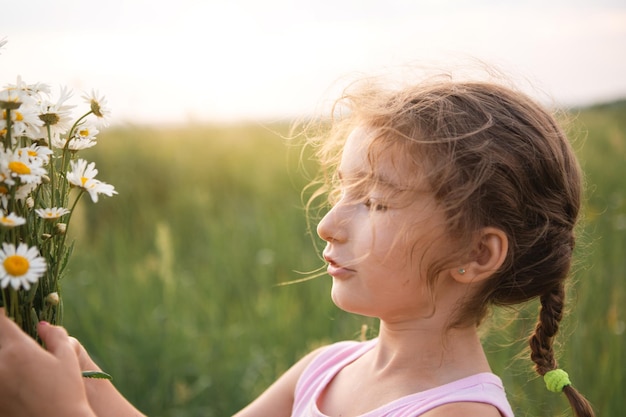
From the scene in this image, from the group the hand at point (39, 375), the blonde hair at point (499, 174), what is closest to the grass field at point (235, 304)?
the blonde hair at point (499, 174)

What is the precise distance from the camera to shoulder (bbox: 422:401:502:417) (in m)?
1.24

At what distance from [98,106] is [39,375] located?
366mm

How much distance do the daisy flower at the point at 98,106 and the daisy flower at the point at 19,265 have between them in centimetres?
24

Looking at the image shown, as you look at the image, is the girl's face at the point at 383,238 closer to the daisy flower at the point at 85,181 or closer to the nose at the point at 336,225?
the nose at the point at 336,225

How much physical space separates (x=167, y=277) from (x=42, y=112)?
1915 mm

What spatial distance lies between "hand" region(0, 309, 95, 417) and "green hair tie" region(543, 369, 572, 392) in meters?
0.84

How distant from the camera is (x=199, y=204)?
391 centimetres

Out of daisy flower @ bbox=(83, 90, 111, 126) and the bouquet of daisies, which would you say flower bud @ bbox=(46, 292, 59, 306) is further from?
daisy flower @ bbox=(83, 90, 111, 126)

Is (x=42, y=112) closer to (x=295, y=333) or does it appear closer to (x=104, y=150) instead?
(x=295, y=333)

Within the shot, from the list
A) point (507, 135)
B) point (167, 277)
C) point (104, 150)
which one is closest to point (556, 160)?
point (507, 135)

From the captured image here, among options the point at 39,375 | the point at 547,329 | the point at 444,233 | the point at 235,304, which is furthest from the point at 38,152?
the point at 235,304

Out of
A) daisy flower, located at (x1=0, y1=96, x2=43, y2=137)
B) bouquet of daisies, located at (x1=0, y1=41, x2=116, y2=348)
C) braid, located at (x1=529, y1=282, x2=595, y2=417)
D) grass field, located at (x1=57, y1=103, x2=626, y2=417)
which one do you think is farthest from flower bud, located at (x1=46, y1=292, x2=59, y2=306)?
grass field, located at (x1=57, y1=103, x2=626, y2=417)

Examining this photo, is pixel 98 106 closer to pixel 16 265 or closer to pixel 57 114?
pixel 57 114

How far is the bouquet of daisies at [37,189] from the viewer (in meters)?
0.88
